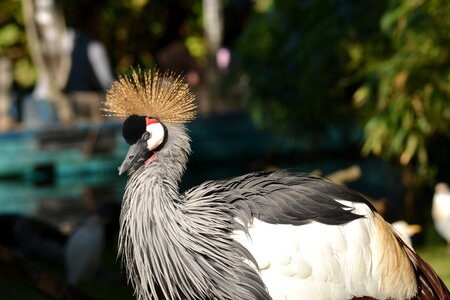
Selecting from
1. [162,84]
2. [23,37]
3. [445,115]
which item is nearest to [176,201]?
[162,84]

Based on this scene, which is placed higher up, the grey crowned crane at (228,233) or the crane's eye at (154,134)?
the crane's eye at (154,134)

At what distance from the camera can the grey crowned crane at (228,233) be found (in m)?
3.63

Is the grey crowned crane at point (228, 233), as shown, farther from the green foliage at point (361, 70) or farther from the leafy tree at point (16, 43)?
the leafy tree at point (16, 43)

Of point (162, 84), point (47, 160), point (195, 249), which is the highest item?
point (162, 84)

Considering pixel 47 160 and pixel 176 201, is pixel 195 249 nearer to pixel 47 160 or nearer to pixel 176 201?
pixel 176 201

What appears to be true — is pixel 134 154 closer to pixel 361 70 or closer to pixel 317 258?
pixel 317 258

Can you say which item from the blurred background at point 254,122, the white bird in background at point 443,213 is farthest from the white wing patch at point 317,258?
the white bird in background at point 443,213

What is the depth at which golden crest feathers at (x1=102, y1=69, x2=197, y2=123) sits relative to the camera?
12.2 feet

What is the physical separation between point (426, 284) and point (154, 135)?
3.94 feet

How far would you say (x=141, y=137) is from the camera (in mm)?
3654

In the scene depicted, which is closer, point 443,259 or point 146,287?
point 146,287

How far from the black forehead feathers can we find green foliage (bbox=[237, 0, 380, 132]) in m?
3.80

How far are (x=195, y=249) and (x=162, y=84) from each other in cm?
63

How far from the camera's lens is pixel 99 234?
680cm
